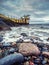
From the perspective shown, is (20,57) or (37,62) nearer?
(20,57)

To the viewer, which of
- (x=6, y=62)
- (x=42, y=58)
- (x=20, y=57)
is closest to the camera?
(x=6, y=62)

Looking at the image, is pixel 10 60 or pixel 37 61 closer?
pixel 10 60

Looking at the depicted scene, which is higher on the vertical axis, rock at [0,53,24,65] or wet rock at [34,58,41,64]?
rock at [0,53,24,65]

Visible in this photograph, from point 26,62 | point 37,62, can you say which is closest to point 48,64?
point 37,62

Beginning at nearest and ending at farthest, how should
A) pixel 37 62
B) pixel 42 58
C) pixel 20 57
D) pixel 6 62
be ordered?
pixel 6 62 < pixel 20 57 < pixel 37 62 < pixel 42 58

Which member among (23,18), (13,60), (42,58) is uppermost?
(13,60)

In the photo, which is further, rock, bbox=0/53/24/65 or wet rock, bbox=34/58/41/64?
wet rock, bbox=34/58/41/64

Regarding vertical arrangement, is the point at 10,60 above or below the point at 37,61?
above

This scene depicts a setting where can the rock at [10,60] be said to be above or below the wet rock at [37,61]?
above

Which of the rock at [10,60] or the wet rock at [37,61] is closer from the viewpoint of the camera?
the rock at [10,60]

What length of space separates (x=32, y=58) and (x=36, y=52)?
0.43 meters

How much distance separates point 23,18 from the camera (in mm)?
54875

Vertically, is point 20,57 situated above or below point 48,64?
above

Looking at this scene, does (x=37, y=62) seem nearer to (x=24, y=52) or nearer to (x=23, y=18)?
(x=24, y=52)
